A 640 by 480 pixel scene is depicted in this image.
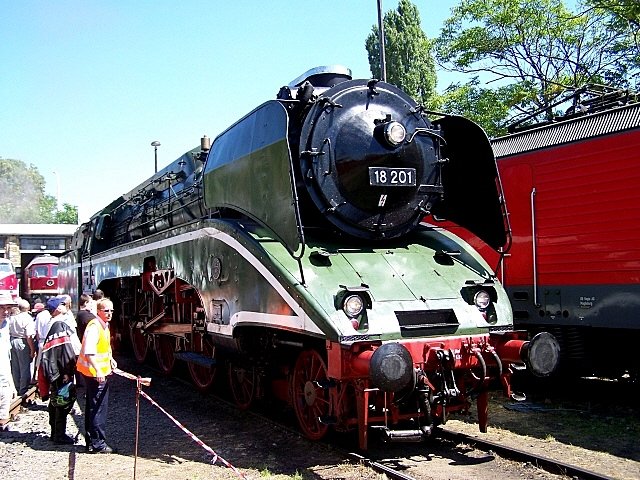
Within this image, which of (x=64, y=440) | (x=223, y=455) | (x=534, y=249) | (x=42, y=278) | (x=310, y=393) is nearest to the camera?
(x=310, y=393)

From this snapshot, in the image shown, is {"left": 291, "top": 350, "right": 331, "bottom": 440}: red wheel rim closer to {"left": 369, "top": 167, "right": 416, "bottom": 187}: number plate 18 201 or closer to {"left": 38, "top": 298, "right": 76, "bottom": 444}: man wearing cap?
{"left": 369, "top": 167, "right": 416, "bottom": 187}: number plate 18 201

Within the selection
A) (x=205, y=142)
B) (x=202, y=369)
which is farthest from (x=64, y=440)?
(x=205, y=142)

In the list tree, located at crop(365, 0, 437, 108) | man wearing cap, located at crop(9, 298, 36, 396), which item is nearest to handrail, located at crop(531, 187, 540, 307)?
man wearing cap, located at crop(9, 298, 36, 396)

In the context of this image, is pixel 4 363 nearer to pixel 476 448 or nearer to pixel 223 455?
pixel 223 455

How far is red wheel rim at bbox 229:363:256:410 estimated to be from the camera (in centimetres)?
738

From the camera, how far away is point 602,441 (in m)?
6.45

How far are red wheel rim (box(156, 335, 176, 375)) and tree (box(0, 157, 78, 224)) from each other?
183 feet

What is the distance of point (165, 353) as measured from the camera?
425 inches

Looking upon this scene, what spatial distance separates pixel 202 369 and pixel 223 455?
293cm

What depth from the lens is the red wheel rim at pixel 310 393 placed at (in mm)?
5789

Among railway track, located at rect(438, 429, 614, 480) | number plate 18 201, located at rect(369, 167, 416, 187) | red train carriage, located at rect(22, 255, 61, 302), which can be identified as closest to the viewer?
railway track, located at rect(438, 429, 614, 480)

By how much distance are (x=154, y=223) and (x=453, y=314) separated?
609cm

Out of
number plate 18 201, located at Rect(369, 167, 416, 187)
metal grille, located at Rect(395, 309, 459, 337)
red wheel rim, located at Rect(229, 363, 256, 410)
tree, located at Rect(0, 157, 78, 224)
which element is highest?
tree, located at Rect(0, 157, 78, 224)

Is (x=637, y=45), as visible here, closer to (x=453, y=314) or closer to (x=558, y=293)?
(x=558, y=293)
